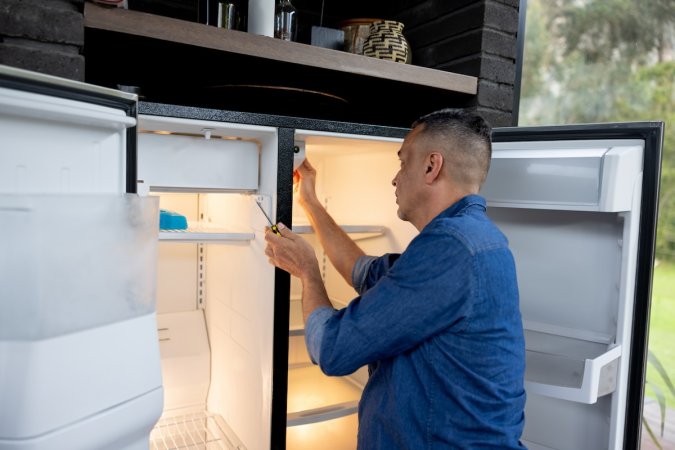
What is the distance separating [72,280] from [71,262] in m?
0.03

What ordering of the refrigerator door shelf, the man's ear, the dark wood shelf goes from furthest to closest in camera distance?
the dark wood shelf
the man's ear
the refrigerator door shelf

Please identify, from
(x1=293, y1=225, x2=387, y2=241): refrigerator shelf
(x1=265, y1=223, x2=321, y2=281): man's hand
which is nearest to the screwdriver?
(x1=265, y1=223, x2=321, y2=281): man's hand

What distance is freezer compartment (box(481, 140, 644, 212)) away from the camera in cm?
124

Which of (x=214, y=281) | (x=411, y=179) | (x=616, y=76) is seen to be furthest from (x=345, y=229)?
(x=616, y=76)

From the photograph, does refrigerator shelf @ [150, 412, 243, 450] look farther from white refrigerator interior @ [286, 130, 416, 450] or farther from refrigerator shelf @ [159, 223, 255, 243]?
refrigerator shelf @ [159, 223, 255, 243]

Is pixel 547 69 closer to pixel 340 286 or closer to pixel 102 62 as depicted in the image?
pixel 340 286

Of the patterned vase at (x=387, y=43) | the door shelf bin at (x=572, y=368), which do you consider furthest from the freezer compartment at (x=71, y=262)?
the patterned vase at (x=387, y=43)

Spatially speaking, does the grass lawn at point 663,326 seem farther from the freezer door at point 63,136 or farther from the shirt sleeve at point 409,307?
the freezer door at point 63,136

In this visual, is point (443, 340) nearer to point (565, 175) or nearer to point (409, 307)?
point (409, 307)

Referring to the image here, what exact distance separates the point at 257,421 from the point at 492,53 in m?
1.40

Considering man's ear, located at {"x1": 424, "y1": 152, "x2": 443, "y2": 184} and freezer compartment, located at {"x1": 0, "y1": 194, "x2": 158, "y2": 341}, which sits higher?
man's ear, located at {"x1": 424, "y1": 152, "x2": 443, "y2": 184}

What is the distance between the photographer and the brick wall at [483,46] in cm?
175

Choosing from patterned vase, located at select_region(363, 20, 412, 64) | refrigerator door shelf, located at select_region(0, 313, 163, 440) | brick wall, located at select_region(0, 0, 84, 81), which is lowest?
refrigerator door shelf, located at select_region(0, 313, 163, 440)

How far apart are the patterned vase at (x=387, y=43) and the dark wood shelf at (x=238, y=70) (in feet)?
0.31
